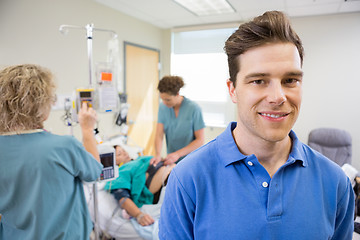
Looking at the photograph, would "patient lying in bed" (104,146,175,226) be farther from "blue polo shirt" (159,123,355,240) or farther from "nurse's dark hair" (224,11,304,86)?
"nurse's dark hair" (224,11,304,86)

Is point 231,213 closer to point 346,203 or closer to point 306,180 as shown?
point 306,180

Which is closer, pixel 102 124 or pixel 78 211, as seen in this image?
pixel 78 211

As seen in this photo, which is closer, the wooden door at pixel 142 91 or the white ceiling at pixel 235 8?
the white ceiling at pixel 235 8

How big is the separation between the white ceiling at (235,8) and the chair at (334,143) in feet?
5.01

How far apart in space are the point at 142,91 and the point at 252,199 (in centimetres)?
335

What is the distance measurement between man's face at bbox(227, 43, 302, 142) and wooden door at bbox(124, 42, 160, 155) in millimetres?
2955

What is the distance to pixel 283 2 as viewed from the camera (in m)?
2.83

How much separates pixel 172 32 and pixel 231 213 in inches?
154

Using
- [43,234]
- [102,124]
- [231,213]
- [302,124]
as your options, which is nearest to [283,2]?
[302,124]

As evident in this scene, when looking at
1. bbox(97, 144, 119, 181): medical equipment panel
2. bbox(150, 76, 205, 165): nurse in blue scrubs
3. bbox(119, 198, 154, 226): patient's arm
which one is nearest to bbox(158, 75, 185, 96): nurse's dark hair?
bbox(150, 76, 205, 165): nurse in blue scrubs

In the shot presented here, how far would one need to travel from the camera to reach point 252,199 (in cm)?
73

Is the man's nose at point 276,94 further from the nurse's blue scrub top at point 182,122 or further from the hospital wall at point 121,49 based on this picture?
the hospital wall at point 121,49

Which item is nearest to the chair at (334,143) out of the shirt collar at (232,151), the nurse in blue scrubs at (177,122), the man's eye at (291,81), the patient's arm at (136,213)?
the nurse in blue scrubs at (177,122)

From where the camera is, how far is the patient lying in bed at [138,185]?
1981 millimetres
